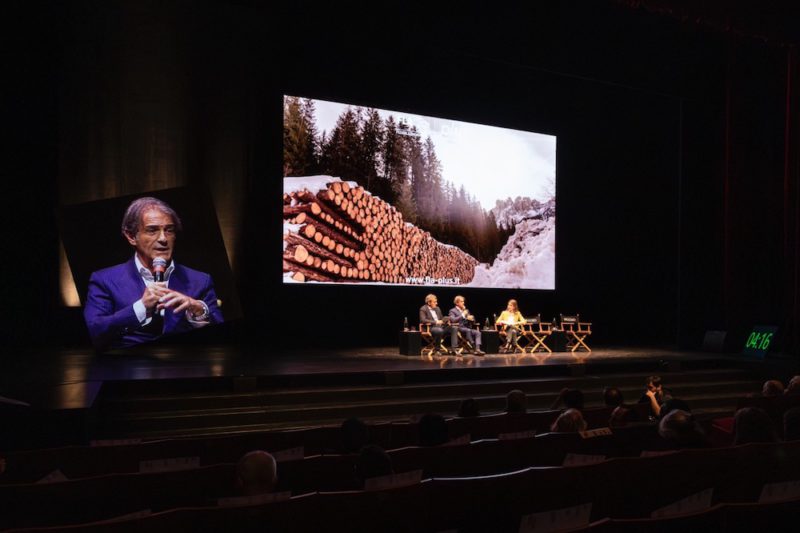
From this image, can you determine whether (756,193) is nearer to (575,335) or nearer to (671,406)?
(575,335)

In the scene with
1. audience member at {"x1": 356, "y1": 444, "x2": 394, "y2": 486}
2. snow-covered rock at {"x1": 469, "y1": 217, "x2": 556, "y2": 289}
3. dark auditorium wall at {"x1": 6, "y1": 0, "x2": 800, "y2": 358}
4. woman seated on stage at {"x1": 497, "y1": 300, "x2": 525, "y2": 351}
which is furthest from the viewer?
snow-covered rock at {"x1": 469, "y1": 217, "x2": 556, "y2": 289}

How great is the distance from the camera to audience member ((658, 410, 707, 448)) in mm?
2670

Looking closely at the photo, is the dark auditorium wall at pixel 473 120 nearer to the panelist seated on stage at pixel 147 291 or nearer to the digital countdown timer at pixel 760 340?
the digital countdown timer at pixel 760 340

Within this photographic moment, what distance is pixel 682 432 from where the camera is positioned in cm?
269

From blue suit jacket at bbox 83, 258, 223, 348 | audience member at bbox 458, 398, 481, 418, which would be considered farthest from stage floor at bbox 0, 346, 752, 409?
audience member at bbox 458, 398, 481, 418

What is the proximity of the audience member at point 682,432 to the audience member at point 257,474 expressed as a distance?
1649mm

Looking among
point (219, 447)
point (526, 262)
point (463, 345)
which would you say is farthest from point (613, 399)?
point (526, 262)

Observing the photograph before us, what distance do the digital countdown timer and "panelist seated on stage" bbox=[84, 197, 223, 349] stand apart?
23.8ft

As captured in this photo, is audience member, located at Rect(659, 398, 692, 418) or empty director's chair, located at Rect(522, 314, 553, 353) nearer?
audience member, located at Rect(659, 398, 692, 418)

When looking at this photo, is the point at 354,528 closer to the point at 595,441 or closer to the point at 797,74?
the point at 595,441

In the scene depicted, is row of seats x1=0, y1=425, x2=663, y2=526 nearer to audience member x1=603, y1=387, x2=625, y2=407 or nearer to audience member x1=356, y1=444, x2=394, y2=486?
audience member x1=356, y1=444, x2=394, y2=486

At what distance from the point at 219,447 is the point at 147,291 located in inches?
192

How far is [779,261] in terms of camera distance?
33.5 ft

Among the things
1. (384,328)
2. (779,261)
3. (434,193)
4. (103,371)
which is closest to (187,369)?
(103,371)
